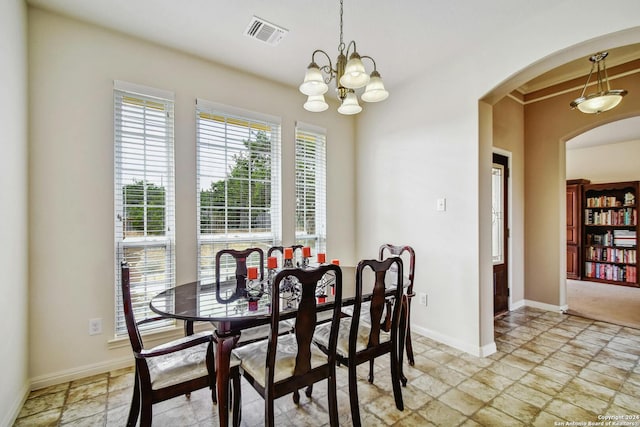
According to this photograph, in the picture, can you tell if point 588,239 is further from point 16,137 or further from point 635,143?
point 16,137

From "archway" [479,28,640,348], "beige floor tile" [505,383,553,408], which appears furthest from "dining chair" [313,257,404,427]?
"archway" [479,28,640,348]

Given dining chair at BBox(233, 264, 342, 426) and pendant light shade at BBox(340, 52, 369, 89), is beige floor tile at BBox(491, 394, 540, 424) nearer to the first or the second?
dining chair at BBox(233, 264, 342, 426)

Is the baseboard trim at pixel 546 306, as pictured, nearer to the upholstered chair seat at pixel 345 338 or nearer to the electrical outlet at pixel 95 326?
the upholstered chair seat at pixel 345 338

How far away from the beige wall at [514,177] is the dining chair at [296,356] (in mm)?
3370

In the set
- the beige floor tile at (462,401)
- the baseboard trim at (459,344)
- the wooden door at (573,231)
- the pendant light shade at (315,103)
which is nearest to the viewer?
the beige floor tile at (462,401)

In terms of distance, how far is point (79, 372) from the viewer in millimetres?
2338

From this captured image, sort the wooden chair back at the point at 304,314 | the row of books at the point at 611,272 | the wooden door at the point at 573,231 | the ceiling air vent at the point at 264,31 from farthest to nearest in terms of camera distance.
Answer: the wooden door at the point at 573,231
the row of books at the point at 611,272
the ceiling air vent at the point at 264,31
the wooden chair back at the point at 304,314

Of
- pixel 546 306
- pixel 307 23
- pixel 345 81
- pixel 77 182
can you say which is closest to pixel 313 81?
pixel 345 81

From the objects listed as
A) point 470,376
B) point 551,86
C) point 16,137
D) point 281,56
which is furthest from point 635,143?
point 16,137

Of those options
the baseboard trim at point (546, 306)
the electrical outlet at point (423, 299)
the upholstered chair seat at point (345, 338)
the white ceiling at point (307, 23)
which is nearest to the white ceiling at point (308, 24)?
the white ceiling at point (307, 23)

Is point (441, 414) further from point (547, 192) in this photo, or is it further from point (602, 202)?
point (602, 202)

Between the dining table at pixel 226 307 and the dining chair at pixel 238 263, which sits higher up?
the dining chair at pixel 238 263

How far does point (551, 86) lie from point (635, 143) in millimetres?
3603

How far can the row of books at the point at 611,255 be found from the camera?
570 centimetres
